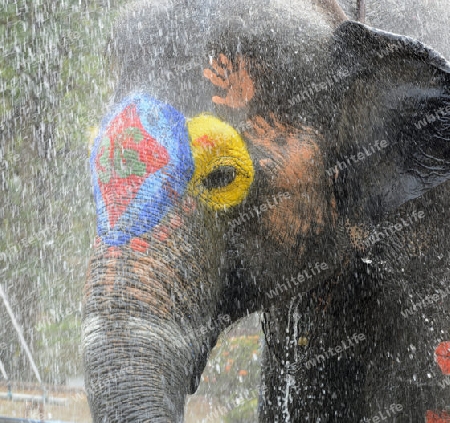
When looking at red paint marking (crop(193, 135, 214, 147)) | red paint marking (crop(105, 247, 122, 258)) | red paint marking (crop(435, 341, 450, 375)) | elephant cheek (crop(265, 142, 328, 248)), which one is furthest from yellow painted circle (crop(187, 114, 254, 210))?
red paint marking (crop(435, 341, 450, 375))

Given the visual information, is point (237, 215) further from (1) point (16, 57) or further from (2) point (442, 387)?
(1) point (16, 57)

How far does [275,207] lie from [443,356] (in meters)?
0.68

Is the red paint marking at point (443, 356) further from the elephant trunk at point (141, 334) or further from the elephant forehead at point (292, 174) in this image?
the elephant trunk at point (141, 334)

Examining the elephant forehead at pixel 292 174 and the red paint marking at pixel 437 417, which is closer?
the elephant forehead at pixel 292 174

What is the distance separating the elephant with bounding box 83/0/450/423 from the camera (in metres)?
1.84

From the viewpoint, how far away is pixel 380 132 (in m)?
2.21

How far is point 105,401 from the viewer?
1693mm

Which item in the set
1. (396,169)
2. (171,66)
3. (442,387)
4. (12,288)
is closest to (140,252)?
(171,66)

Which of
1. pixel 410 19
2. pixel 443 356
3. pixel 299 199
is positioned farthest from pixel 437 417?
pixel 410 19

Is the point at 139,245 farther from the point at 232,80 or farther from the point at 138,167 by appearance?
the point at 232,80

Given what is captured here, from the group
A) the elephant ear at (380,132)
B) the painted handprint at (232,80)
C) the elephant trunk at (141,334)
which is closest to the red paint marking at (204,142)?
the painted handprint at (232,80)

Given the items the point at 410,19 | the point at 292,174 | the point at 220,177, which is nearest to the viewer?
the point at 220,177

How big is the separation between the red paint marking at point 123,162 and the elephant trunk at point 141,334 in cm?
11

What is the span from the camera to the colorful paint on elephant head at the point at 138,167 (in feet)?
6.17
